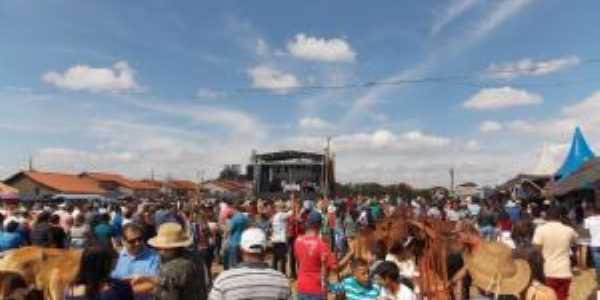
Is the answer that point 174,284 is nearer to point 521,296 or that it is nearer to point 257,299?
point 257,299

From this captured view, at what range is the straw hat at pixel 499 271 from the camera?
525cm

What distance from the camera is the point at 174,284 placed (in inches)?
216

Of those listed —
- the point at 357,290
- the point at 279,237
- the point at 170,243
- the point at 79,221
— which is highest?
the point at 170,243

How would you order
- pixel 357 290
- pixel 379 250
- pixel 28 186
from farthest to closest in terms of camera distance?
pixel 28 186, pixel 379 250, pixel 357 290

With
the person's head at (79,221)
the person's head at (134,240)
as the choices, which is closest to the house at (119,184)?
the person's head at (79,221)

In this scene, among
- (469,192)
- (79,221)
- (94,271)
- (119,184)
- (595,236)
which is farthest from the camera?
(119,184)

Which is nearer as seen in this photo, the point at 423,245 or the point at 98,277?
the point at 98,277

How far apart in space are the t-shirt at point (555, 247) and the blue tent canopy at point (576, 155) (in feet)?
47.3

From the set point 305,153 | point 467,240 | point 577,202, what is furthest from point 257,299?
point 305,153

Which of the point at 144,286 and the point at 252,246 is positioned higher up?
the point at 252,246

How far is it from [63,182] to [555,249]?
7240cm

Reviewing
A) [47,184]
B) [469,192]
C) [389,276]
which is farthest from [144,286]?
[47,184]

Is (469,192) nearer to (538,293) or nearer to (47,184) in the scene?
(47,184)

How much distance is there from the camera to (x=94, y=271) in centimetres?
447
